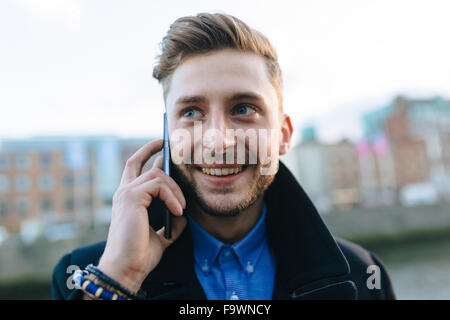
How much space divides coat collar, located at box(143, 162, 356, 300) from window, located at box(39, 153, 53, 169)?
3766 centimetres

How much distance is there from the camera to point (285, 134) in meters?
1.91

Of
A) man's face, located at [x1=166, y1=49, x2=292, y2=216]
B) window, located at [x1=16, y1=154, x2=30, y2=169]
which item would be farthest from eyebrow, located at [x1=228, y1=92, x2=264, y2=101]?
window, located at [x1=16, y1=154, x2=30, y2=169]

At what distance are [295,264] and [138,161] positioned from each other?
93cm

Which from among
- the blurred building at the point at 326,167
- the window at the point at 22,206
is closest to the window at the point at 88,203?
the window at the point at 22,206

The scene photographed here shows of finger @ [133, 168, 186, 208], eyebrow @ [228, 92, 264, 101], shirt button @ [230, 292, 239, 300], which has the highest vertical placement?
eyebrow @ [228, 92, 264, 101]

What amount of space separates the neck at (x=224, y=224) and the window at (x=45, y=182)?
126 ft

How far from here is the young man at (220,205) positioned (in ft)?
4.62

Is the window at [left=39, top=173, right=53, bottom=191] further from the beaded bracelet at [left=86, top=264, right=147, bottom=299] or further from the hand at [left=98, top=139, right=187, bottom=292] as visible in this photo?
the beaded bracelet at [left=86, top=264, right=147, bottom=299]

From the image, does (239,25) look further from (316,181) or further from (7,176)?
(316,181)

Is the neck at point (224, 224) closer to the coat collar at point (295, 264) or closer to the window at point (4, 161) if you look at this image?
the coat collar at point (295, 264)

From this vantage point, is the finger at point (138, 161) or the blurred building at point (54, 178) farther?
the blurred building at point (54, 178)

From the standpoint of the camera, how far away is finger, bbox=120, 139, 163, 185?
1.48 m

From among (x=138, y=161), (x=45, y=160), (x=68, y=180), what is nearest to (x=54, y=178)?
(x=68, y=180)
